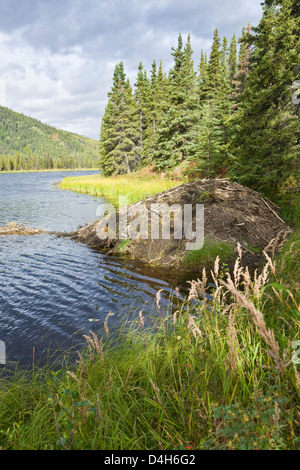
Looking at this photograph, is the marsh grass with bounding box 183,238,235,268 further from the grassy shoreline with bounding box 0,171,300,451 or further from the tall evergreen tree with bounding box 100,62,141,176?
the tall evergreen tree with bounding box 100,62,141,176

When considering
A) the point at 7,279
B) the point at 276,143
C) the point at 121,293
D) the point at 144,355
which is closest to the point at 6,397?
the point at 144,355

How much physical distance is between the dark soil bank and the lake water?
64 centimetres

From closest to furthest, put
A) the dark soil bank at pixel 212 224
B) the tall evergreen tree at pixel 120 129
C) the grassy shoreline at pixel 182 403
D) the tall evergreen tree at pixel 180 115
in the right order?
the grassy shoreline at pixel 182 403 → the dark soil bank at pixel 212 224 → the tall evergreen tree at pixel 180 115 → the tall evergreen tree at pixel 120 129

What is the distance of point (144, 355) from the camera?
9.98ft

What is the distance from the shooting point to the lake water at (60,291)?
15.0 feet

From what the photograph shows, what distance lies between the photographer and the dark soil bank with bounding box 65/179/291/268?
26.3ft

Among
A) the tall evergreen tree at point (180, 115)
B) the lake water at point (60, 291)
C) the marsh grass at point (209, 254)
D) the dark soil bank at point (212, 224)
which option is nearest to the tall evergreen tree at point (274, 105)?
the dark soil bank at point (212, 224)

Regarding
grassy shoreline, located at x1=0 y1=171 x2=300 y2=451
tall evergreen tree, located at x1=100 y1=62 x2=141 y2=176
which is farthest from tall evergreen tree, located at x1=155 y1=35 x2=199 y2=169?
grassy shoreline, located at x1=0 y1=171 x2=300 y2=451

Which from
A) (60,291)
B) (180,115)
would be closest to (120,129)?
(180,115)

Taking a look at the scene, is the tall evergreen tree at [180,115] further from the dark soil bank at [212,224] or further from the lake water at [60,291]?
the lake water at [60,291]

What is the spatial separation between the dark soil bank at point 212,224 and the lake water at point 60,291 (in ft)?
2.10

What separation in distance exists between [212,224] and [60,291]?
500 centimetres

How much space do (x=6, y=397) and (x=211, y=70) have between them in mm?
40049

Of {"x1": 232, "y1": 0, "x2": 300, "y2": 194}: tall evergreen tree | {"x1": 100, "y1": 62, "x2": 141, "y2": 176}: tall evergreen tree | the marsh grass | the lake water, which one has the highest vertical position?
{"x1": 100, "y1": 62, "x2": 141, "y2": 176}: tall evergreen tree
